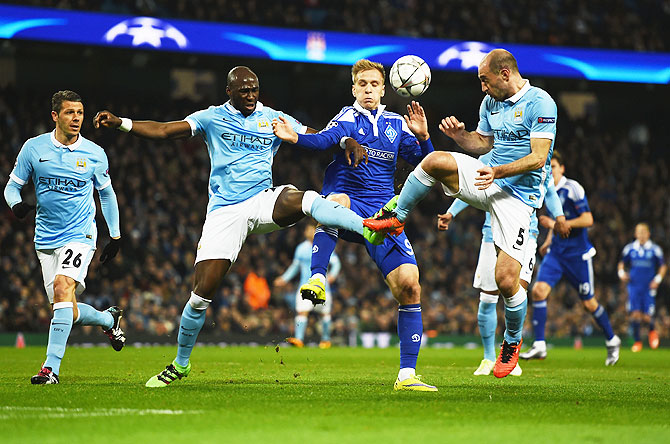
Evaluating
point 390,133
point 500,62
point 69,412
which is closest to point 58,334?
point 69,412

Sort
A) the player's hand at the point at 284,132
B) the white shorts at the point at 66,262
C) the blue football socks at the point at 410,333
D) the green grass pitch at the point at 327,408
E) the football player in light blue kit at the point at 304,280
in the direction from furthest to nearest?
the football player in light blue kit at the point at 304,280 < the white shorts at the point at 66,262 < the blue football socks at the point at 410,333 < the player's hand at the point at 284,132 < the green grass pitch at the point at 327,408

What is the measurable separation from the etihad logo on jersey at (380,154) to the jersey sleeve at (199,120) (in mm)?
1404

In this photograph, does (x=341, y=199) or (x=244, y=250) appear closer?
(x=341, y=199)

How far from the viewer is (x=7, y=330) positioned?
59.4ft

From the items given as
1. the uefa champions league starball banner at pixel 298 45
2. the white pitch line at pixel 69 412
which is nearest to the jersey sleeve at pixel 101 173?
the white pitch line at pixel 69 412

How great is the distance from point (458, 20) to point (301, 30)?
5380mm

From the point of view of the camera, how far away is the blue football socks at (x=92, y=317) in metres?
9.29

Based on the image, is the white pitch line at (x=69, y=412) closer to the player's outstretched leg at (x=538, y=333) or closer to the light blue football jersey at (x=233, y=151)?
the light blue football jersey at (x=233, y=151)

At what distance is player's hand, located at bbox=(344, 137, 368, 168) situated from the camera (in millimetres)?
7160

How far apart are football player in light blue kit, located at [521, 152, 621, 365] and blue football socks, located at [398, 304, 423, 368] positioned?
19.3 ft

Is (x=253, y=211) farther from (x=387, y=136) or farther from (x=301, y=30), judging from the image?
(x=301, y=30)

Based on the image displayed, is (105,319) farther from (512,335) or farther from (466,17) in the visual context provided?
(466,17)

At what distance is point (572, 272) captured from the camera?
1351 centimetres

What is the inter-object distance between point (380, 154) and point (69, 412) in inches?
139
